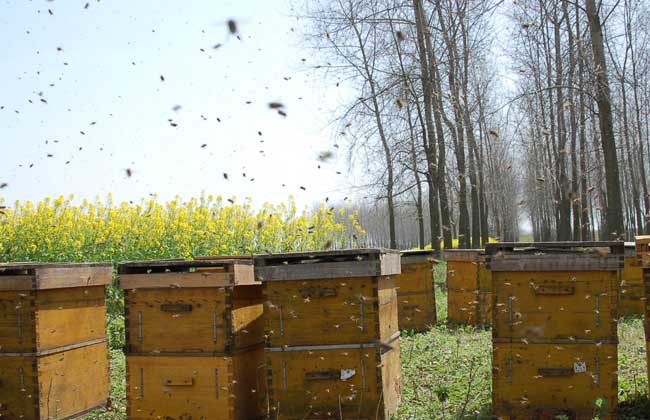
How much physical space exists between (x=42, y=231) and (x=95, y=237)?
33.3 inches

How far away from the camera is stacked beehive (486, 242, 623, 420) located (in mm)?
5156

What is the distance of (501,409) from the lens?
5.31 meters

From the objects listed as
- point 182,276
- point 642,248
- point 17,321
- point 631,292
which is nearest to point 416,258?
point 631,292

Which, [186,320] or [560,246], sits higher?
[560,246]

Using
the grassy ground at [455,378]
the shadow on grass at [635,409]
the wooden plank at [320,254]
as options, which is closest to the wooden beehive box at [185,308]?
the wooden plank at [320,254]

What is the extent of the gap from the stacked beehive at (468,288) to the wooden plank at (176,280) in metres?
5.84

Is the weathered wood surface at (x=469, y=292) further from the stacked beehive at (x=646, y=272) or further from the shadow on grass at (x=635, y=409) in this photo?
the shadow on grass at (x=635, y=409)

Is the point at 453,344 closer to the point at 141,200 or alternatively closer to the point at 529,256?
the point at 529,256

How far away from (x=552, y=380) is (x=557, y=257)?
0.91 metres

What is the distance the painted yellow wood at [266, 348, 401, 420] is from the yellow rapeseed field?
5.61 meters

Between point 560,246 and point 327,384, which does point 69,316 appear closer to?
point 327,384

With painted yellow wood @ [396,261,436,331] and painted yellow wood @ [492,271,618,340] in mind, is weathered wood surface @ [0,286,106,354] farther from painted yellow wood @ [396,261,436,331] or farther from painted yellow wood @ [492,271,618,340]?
painted yellow wood @ [396,261,436,331]

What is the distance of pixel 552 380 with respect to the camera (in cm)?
526

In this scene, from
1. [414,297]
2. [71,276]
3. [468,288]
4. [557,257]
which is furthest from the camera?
[468,288]
